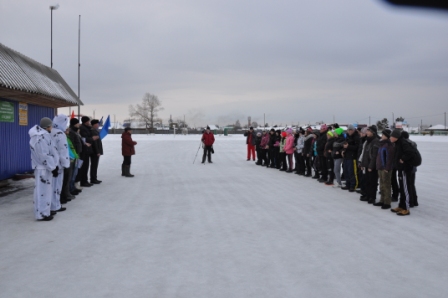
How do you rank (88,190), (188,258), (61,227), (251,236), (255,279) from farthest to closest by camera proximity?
(88,190) < (61,227) < (251,236) < (188,258) < (255,279)

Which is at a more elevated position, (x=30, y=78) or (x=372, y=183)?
(x=30, y=78)

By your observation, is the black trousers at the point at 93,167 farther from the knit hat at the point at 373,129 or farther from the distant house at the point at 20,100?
the knit hat at the point at 373,129

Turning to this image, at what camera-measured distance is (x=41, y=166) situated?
7023mm

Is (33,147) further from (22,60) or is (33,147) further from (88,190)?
(22,60)

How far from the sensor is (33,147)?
6.97m

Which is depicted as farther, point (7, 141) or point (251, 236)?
point (7, 141)

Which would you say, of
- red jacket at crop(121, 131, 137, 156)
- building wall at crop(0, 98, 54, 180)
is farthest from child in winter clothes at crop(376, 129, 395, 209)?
building wall at crop(0, 98, 54, 180)

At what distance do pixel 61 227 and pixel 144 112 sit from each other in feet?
374

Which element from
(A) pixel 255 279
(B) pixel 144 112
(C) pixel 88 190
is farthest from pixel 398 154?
(B) pixel 144 112

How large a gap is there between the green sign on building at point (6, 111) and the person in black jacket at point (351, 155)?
31.5 ft

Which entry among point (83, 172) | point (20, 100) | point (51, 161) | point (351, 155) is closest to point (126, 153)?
point (83, 172)

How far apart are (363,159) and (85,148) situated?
24.9 feet

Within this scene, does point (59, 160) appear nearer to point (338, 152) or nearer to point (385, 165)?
point (385, 165)

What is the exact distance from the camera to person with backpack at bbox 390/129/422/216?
755cm
